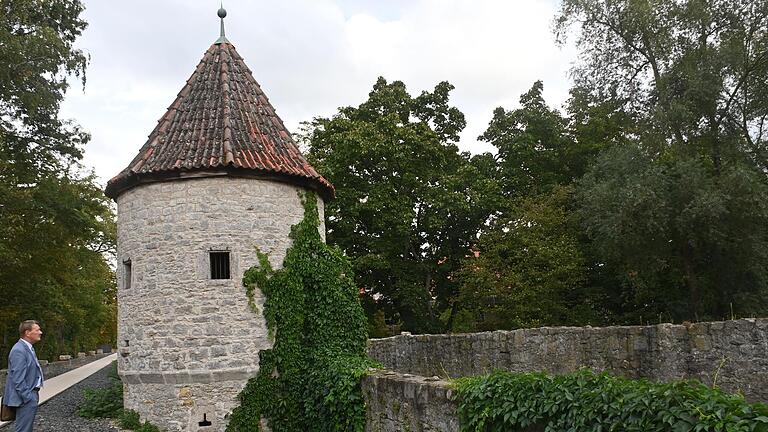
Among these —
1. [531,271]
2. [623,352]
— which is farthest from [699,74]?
[623,352]

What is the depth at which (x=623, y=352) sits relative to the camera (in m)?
11.1

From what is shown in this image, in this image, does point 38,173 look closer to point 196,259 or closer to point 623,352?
point 196,259

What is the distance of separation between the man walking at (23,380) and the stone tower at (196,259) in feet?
10.0

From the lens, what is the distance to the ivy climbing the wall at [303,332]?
35.8 feet

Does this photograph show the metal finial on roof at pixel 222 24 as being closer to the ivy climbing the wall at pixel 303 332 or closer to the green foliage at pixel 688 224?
the ivy climbing the wall at pixel 303 332

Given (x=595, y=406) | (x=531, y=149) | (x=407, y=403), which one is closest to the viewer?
(x=595, y=406)

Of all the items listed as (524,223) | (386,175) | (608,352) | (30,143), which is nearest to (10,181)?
(30,143)

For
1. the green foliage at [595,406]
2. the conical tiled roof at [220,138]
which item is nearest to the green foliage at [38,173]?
the conical tiled roof at [220,138]

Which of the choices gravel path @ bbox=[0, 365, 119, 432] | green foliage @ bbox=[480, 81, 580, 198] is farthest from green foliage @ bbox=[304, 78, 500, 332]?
gravel path @ bbox=[0, 365, 119, 432]

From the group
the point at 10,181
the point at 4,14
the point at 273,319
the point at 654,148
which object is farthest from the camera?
the point at 10,181

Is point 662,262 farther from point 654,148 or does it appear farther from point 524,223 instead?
point 524,223

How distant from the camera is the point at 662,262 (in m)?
20.2

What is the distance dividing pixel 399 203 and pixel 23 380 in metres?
17.3

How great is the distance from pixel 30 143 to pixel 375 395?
1890 cm
